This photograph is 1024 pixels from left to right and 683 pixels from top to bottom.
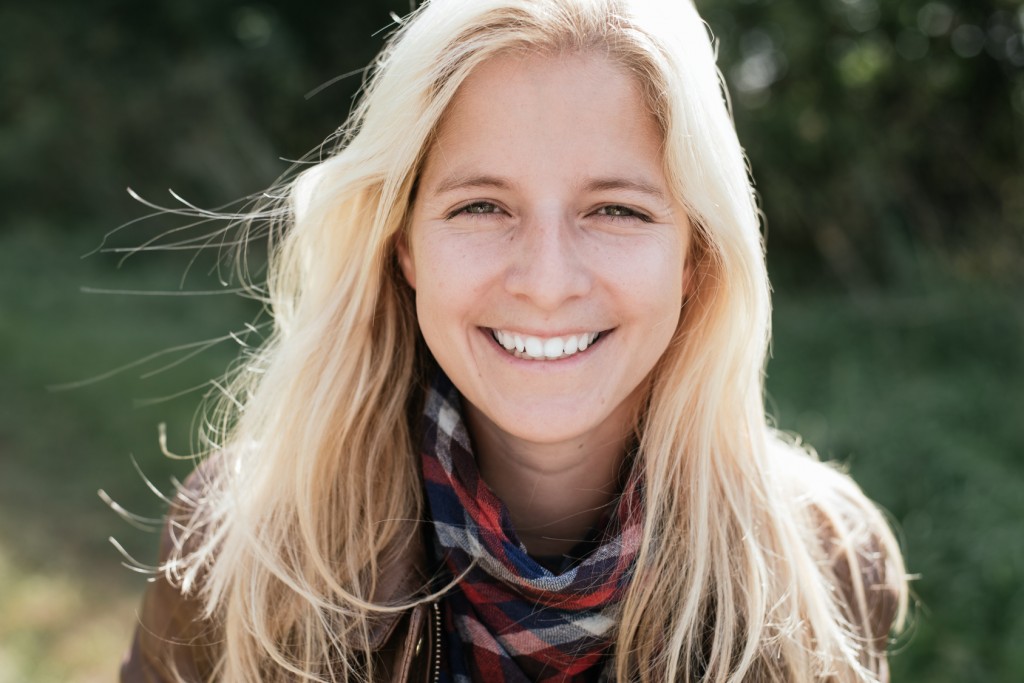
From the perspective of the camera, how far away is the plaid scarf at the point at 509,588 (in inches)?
70.3

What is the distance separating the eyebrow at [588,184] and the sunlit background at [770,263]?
2.74 feet

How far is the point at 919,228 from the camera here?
526 centimetres

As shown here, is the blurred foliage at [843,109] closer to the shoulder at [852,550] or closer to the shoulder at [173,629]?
the shoulder at [173,629]

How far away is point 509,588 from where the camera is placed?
6.00ft

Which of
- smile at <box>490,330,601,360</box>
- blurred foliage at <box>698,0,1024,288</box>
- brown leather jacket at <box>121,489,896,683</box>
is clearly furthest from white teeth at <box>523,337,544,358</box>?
blurred foliage at <box>698,0,1024,288</box>

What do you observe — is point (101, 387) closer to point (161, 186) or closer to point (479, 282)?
point (161, 186)

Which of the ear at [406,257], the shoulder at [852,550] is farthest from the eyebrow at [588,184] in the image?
the shoulder at [852,550]

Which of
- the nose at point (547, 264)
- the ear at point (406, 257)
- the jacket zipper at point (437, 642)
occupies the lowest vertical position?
the jacket zipper at point (437, 642)

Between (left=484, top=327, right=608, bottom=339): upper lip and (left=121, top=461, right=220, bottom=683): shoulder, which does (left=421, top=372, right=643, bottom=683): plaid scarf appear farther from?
(left=121, top=461, right=220, bottom=683): shoulder

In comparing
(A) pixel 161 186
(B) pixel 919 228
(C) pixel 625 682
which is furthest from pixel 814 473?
(A) pixel 161 186

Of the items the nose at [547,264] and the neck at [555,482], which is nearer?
the nose at [547,264]

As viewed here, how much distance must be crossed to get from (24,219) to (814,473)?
8.21 meters

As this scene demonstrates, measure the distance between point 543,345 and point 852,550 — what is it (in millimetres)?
880

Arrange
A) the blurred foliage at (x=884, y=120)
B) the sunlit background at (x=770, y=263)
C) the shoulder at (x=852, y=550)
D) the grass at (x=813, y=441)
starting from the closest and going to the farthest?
the shoulder at (x=852, y=550)
the grass at (x=813, y=441)
the sunlit background at (x=770, y=263)
the blurred foliage at (x=884, y=120)
